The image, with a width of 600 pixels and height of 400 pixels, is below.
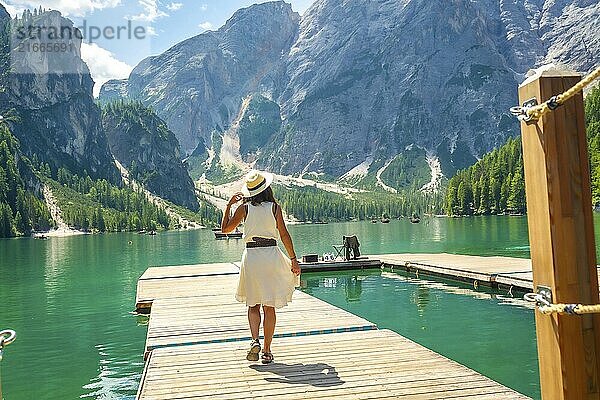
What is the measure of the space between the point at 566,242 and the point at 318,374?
4.58m

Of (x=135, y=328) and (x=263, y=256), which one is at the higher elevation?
(x=263, y=256)

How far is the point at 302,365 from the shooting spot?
7922 millimetres

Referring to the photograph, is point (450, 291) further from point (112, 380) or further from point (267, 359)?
point (267, 359)

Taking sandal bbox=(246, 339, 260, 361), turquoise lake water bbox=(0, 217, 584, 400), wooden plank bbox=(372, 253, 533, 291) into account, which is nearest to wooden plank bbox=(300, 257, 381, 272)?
wooden plank bbox=(372, 253, 533, 291)

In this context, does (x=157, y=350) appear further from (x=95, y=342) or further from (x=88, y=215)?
(x=88, y=215)

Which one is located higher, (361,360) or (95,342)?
(361,360)

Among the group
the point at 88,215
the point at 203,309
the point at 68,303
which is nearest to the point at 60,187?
the point at 88,215

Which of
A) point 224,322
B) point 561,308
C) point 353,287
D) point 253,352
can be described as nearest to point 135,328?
point 224,322

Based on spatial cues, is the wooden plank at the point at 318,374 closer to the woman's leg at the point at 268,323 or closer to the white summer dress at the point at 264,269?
the woman's leg at the point at 268,323

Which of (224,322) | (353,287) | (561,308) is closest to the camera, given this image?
(561,308)

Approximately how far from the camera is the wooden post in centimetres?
340

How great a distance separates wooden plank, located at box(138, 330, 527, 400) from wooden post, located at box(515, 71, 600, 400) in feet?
9.88

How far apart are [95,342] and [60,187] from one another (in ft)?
614

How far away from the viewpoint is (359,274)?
104 feet
